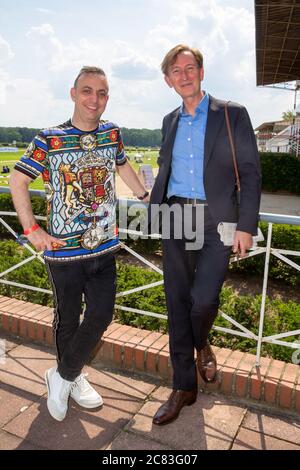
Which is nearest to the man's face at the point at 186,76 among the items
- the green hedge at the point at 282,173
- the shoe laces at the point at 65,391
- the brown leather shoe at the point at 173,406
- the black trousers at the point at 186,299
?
the black trousers at the point at 186,299

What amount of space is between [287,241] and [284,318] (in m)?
2.64

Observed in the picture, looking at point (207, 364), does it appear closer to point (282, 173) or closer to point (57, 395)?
point (57, 395)

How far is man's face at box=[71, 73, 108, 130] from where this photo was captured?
2.42 metres

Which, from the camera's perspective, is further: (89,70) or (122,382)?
(122,382)

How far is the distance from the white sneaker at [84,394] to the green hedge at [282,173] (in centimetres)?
1900

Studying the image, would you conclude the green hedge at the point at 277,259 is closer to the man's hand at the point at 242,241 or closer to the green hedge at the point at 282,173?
the man's hand at the point at 242,241

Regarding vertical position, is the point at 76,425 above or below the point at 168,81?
below

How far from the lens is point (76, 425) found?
2.49 m

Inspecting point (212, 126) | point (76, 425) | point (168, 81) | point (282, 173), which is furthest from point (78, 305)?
point (282, 173)

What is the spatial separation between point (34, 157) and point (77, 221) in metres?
0.46

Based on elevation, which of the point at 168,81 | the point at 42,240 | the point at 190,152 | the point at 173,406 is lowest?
the point at 173,406

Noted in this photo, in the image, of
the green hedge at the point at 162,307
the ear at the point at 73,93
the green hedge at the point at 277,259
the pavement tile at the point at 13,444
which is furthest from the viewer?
the green hedge at the point at 277,259

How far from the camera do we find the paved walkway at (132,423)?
2.33 meters

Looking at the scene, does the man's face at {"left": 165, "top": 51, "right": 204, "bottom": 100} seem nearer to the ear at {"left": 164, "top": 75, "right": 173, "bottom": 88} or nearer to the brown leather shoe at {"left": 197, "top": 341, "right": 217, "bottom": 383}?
the ear at {"left": 164, "top": 75, "right": 173, "bottom": 88}
